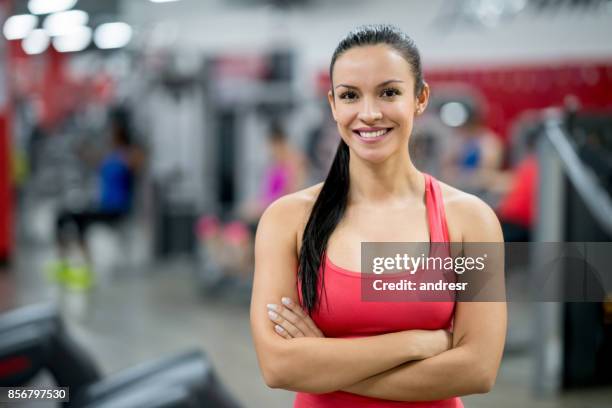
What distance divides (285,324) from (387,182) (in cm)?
28

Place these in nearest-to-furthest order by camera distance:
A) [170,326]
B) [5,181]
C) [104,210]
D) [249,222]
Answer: [170,326] → [249,222] → [104,210] → [5,181]

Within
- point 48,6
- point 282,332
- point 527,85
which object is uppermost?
point 48,6

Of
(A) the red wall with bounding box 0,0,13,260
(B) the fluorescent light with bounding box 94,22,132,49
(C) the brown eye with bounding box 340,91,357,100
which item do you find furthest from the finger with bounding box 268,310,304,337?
(B) the fluorescent light with bounding box 94,22,132,49

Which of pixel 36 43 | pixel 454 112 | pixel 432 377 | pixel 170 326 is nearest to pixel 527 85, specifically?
pixel 454 112

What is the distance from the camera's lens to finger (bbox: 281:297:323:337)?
1129 millimetres

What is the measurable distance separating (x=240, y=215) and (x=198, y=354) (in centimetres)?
362

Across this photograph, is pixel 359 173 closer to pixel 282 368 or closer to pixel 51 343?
pixel 282 368

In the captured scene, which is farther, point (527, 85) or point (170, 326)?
point (527, 85)

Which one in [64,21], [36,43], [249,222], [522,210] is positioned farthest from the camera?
[36,43]

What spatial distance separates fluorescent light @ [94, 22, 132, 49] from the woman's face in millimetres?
10956

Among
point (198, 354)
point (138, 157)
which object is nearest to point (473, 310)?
point (198, 354)

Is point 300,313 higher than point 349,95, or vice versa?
point 349,95

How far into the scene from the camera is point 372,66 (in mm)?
1046

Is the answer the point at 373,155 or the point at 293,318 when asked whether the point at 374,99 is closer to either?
the point at 373,155
